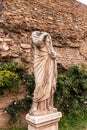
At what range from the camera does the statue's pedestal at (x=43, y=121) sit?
169 inches

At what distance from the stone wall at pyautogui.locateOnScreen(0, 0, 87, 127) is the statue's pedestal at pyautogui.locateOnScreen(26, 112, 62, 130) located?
173cm

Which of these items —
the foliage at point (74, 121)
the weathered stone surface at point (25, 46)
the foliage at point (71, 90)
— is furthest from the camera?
the foliage at point (71, 90)

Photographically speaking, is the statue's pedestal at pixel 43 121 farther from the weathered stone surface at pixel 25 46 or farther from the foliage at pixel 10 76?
the weathered stone surface at pixel 25 46

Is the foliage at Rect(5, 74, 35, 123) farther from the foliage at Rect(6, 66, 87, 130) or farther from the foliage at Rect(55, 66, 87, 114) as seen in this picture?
the foliage at Rect(55, 66, 87, 114)

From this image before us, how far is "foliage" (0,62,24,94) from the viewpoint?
572 cm

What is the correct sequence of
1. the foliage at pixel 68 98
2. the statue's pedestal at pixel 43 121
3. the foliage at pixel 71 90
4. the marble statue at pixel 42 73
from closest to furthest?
the statue's pedestal at pixel 43 121 < the marble statue at pixel 42 73 < the foliage at pixel 68 98 < the foliage at pixel 71 90

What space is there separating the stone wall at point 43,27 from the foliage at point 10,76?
316 mm

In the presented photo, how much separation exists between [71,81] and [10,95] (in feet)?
7.21

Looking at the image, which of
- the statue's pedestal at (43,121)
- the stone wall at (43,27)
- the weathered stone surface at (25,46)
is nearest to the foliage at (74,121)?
the statue's pedestal at (43,121)

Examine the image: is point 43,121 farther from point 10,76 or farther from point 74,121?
point 74,121

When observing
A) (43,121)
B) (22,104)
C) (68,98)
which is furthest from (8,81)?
(68,98)

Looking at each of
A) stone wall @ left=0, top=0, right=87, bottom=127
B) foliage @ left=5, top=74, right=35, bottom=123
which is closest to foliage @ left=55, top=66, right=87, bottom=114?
Answer: stone wall @ left=0, top=0, right=87, bottom=127

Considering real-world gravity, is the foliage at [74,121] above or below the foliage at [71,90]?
below

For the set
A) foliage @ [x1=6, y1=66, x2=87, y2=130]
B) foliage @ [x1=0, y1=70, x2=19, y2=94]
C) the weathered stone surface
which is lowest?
foliage @ [x1=6, y1=66, x2=87, y2=130]
